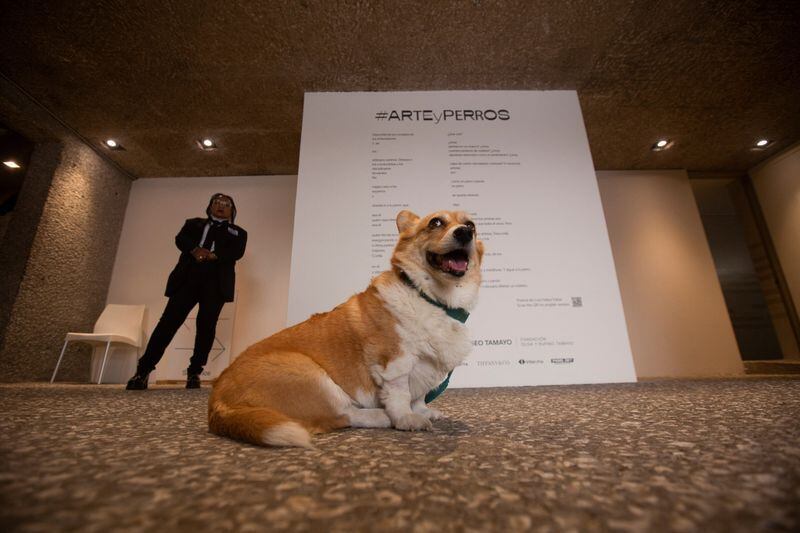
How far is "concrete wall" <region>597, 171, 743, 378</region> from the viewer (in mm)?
5422

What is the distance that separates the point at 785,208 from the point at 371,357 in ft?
27.7

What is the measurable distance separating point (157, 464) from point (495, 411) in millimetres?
1458

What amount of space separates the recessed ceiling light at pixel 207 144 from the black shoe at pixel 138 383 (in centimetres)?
368

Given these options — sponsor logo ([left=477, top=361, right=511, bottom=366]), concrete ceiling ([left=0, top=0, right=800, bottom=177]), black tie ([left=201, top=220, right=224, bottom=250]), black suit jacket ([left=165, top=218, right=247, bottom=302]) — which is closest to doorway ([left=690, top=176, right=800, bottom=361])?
concrete ceiling ([left=0, top=0, right=800, bottom=177])

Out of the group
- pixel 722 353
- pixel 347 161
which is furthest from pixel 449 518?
pixel 722 353

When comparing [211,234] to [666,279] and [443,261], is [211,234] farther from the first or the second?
[666,279]

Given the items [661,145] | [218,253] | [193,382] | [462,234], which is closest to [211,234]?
[218,253]

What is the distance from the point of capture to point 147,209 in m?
5.99

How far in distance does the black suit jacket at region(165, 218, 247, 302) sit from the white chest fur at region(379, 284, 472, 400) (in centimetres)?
287

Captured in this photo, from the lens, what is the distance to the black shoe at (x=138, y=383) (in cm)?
308

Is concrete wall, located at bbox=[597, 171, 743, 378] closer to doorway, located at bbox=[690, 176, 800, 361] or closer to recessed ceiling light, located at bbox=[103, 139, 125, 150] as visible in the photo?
doorway, located at bbox=[690, 176, 800, 361]

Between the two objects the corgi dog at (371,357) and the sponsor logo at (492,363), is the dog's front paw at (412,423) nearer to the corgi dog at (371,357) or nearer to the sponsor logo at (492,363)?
the corgi dog at (371,357)

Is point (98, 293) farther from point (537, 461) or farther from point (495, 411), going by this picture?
point (537, 461)

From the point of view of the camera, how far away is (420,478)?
2.41 feet
